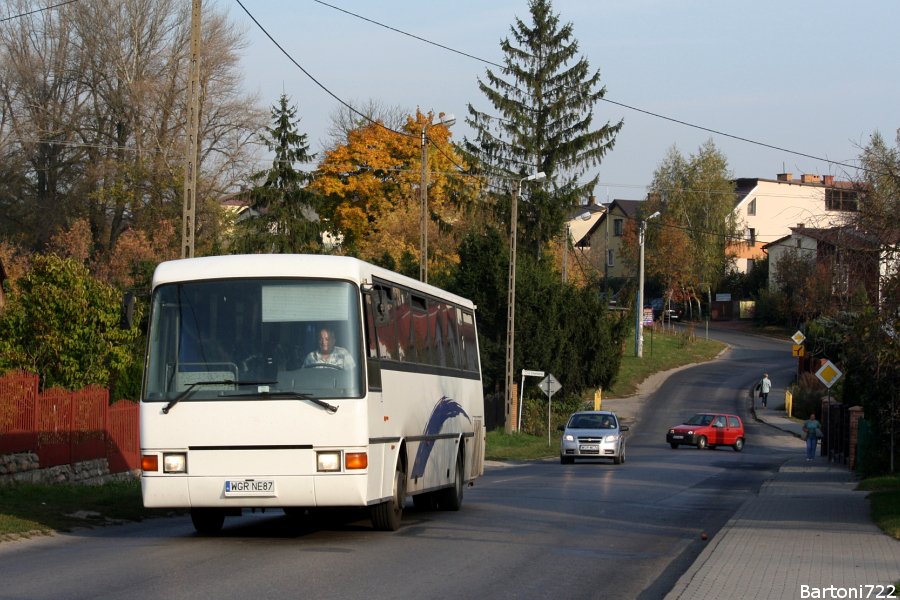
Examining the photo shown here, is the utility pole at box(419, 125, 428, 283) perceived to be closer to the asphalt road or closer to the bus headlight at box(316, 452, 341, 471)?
the asphalt road

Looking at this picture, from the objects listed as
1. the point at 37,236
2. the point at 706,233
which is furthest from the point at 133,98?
the point at 706,233

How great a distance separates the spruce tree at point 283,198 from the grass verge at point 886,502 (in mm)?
33326

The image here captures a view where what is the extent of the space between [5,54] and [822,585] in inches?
1818

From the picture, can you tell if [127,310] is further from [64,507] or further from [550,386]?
[550,386]

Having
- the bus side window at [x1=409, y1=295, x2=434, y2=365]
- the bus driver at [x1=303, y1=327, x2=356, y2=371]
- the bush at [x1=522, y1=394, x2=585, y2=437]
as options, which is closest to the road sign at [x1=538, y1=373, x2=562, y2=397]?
the bush at [x1=522, y1=394, x2=585, y2=437]

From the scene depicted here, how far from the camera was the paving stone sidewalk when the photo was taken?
8.23 metres

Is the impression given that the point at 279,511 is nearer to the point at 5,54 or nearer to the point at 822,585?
the point at 822,585

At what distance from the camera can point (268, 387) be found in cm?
1048

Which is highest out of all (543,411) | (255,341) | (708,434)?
(255,341)

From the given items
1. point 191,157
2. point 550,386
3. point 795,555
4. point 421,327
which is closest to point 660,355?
point 550,386

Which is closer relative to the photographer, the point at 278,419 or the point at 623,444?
the point at 278,419

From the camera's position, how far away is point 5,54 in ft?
153

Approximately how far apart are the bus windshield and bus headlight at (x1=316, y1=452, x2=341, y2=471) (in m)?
A: 0.57

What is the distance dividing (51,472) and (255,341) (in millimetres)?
8120
